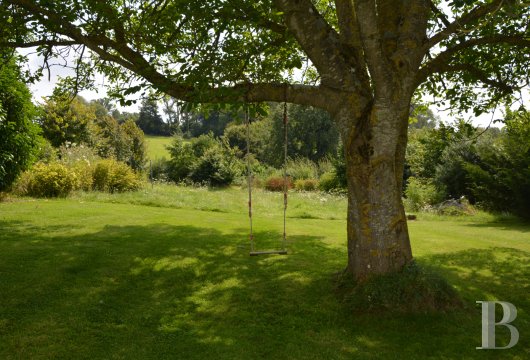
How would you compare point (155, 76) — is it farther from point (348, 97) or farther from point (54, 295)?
point (54, 295)

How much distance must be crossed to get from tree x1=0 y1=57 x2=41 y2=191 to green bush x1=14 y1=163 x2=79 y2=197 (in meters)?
1.29

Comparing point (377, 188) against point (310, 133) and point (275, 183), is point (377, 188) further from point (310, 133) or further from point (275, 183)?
point (310, 133)

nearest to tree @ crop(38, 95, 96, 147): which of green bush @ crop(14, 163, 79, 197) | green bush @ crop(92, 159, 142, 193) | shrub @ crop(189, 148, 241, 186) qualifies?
shrub @ crop(189, 148, 241, 186)

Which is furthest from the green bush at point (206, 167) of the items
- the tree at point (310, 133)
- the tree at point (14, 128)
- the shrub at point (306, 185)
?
the tree at point (14, 128)

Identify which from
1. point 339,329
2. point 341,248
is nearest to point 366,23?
point 339,329

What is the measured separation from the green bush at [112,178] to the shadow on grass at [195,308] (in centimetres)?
1008

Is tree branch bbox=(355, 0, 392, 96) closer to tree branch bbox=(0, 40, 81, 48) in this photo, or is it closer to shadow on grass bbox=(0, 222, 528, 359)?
shadow on grass bbox=(0, 222, 528, 359)

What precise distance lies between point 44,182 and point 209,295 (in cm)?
1225

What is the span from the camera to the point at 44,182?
15.8 m

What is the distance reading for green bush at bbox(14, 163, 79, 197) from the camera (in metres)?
15.6

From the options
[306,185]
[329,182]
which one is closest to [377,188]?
[329,182]

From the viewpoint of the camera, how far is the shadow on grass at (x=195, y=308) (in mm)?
4562

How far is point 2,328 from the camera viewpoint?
479 cm

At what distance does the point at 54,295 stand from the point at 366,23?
5.50 metres
